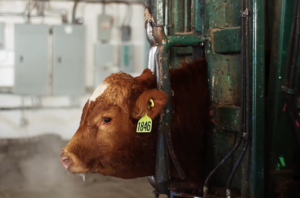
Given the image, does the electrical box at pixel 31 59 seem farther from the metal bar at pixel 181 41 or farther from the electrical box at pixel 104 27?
the metal bar at pixel 181 41

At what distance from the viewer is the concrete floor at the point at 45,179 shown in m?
3.99

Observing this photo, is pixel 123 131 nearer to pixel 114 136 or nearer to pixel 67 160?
pixel 114 136

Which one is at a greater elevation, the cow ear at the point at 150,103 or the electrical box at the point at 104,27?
the electrical box at the point at 104,27

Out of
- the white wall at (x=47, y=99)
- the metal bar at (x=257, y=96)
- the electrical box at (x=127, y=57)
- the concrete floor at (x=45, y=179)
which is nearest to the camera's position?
the metal bar at (x=257, y=96)

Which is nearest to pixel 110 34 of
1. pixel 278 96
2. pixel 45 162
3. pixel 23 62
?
pixel 23 62

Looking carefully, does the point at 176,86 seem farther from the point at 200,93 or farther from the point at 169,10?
the point at 169,10

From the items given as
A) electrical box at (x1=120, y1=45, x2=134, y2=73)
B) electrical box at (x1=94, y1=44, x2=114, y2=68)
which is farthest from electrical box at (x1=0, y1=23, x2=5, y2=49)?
electrical box at (x1=120, y1=45, x2=134, y2=73)

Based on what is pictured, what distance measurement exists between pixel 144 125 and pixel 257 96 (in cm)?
46

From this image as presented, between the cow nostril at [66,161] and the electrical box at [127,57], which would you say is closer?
the cow nostril at [66,161]

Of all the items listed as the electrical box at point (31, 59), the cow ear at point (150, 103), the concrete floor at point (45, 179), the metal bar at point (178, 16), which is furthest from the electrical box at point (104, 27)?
the cow ear at point (150, 103)

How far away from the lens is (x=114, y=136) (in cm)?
142

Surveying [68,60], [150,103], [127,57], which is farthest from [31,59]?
[150,103]

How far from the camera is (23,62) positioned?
485cm

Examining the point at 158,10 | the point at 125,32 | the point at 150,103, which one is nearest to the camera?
the point at 150,103
